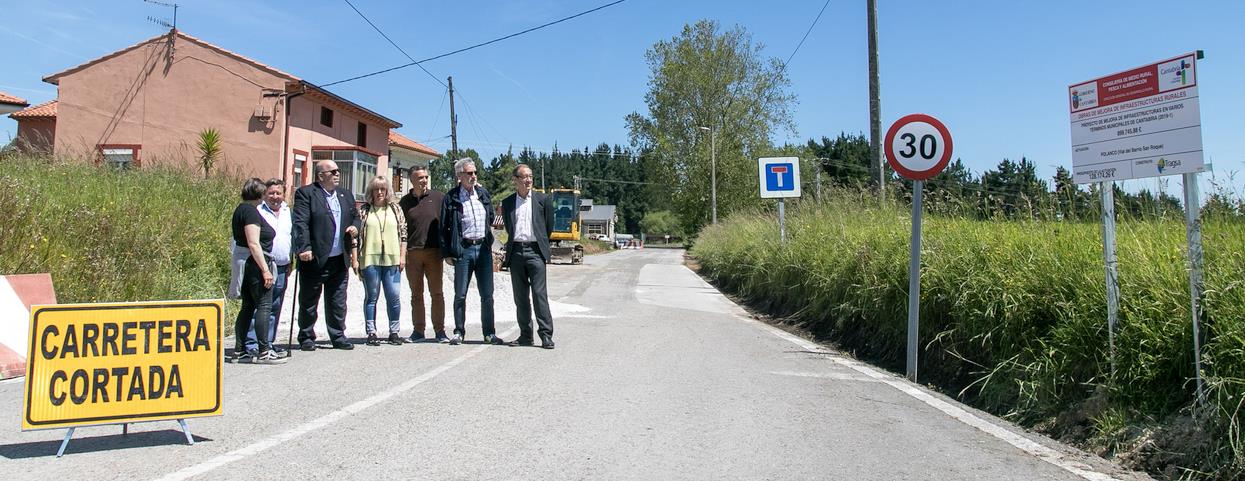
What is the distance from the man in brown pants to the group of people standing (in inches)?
0.4

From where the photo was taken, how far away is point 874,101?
13234 mm

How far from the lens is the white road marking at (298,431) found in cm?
373

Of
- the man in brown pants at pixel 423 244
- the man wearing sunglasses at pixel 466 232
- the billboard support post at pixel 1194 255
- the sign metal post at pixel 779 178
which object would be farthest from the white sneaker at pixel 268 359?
the sign metal post at pixel 779 178

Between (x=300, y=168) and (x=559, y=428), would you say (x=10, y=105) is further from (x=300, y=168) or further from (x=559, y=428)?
(x=559, y=428)

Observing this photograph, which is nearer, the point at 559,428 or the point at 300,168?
the point at 559,428

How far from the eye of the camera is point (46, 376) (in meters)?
4.16

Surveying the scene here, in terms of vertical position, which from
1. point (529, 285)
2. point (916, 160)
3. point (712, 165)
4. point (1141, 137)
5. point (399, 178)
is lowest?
point (529, 285)

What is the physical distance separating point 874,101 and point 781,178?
2.96 metres

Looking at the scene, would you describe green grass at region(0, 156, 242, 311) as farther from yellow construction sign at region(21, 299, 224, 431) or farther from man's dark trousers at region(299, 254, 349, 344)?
yellow construction sign at region(21, 299, 224, 431)

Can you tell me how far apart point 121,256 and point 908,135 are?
9.02 meters

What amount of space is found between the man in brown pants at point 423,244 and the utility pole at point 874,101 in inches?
310

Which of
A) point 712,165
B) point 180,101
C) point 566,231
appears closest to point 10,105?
point 180,101

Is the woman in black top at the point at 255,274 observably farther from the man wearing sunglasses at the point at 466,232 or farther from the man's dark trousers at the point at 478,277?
the man's dark trousers at the point at 478,277

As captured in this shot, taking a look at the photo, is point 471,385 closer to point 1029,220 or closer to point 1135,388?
point 1135,388
